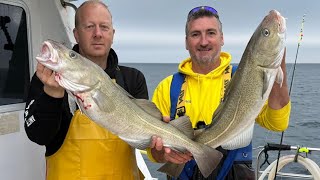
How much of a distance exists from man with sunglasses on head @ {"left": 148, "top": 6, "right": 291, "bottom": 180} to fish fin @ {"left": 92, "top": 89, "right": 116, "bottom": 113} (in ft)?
2.82

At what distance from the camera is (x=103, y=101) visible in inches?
116

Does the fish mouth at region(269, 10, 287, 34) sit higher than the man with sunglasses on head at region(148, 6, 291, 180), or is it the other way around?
the fish mouth at region(269, 10, 287, 34)

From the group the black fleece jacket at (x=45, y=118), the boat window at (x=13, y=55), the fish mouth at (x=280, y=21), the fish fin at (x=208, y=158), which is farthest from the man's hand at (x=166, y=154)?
the boat window at (x=13, y=55)

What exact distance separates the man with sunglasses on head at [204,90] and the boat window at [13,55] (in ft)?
5.81

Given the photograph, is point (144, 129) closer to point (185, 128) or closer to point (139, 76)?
point (185, 128)

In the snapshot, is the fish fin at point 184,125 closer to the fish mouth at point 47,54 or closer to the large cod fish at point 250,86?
the large cod fish at point 250,86

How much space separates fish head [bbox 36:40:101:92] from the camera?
2693 mm

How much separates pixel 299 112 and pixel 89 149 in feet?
95.3

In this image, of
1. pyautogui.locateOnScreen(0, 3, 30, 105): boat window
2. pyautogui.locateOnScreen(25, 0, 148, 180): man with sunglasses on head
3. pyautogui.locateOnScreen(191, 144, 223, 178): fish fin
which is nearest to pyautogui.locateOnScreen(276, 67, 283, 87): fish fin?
pyautogui.locateOnScreen(191, 144, 223, 178): fish fin

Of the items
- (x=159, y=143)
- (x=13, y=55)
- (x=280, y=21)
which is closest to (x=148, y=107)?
(x=159, y=143)

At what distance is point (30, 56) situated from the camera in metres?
5.02

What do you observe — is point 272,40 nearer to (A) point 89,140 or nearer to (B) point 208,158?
(B) point 208,158

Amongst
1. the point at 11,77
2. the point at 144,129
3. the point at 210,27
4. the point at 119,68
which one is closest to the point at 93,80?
the point at 144,129

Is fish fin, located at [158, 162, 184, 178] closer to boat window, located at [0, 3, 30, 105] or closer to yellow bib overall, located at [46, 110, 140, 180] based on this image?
yellow bib overall, located at [46, 110, 140, 180]
